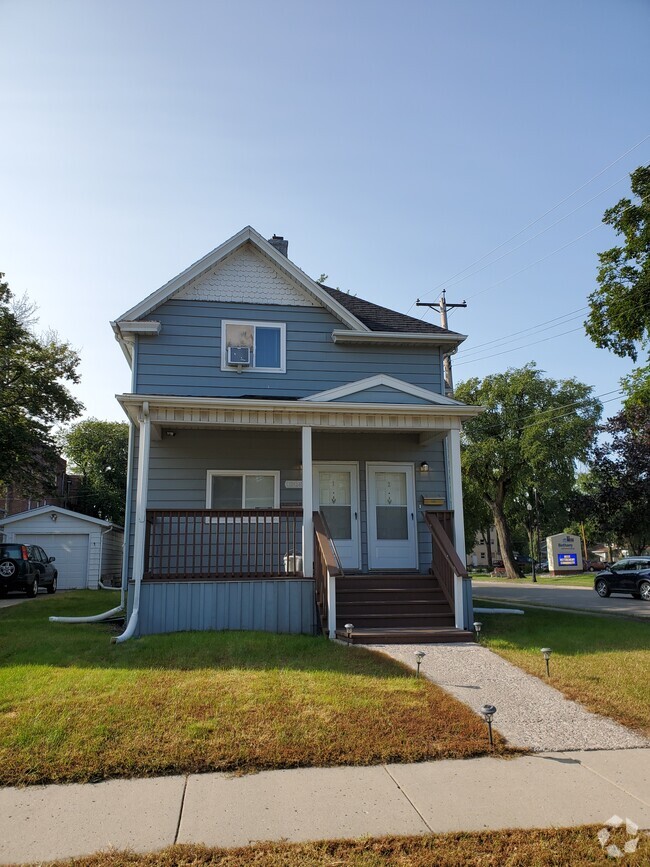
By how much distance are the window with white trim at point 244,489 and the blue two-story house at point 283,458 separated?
0.09ft

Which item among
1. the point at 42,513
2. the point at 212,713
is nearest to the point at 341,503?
the point at 212,713

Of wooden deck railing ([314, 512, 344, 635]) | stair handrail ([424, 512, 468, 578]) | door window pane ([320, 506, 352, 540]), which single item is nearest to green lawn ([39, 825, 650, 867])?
wooden deck railing ([314, 512, 344, 635])

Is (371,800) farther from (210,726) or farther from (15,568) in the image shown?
(15,568)

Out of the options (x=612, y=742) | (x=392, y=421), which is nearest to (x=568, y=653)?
(x=612, y=742)

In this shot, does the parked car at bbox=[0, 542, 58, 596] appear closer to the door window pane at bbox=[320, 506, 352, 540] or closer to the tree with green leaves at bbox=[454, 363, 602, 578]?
the door window pane at bbox=[320, 506, 352, 540]

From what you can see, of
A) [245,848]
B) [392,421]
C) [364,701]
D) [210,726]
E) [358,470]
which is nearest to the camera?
A: [245,848]

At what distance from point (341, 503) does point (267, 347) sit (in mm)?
3364

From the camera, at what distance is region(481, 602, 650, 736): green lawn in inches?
234

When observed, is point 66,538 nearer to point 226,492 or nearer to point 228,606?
point 226,492

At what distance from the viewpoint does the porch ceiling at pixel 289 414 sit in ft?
31.8

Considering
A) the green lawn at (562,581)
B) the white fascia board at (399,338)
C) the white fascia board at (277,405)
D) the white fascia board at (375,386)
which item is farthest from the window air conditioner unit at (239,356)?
the green lawn at (562,581)

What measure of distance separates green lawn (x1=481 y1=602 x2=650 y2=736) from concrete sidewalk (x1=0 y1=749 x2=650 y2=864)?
4.56ft

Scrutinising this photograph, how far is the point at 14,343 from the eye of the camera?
2289cm

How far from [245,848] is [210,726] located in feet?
5.56
